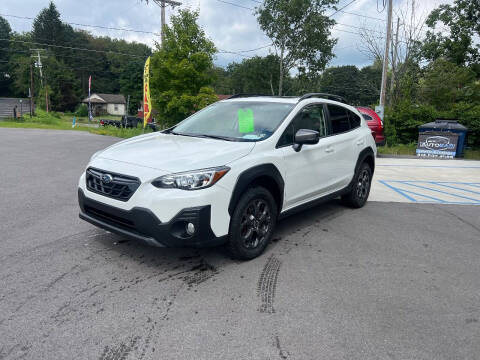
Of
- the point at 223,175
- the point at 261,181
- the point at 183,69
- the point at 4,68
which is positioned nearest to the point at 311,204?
the point at 261,181

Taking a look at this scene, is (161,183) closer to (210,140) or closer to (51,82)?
(210,140)

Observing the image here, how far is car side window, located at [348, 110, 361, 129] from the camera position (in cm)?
604

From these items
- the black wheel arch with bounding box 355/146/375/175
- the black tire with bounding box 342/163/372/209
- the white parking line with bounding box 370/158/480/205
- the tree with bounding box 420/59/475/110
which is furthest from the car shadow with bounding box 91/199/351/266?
the tree with bounding box 420/59/475/110

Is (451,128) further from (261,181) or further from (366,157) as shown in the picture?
(261,181)

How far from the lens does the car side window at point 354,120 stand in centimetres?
604

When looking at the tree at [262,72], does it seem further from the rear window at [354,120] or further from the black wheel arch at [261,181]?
the black wheel arch at [261,181]

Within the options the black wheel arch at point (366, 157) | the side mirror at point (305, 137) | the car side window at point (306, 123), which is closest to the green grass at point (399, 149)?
the black wheel arch at point (366, 157)

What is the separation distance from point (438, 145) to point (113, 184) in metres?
14.2

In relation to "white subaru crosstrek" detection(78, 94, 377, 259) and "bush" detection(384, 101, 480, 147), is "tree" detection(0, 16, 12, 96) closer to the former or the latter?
"bush" detection(384, 101, 480, 147)

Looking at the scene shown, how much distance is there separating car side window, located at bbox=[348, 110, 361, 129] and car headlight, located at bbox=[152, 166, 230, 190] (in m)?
3.36

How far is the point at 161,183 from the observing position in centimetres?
341

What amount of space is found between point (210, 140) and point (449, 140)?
43.5ft

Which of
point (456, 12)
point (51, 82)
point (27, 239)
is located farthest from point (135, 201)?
point (51, 82)

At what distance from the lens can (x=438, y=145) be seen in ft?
48.0
